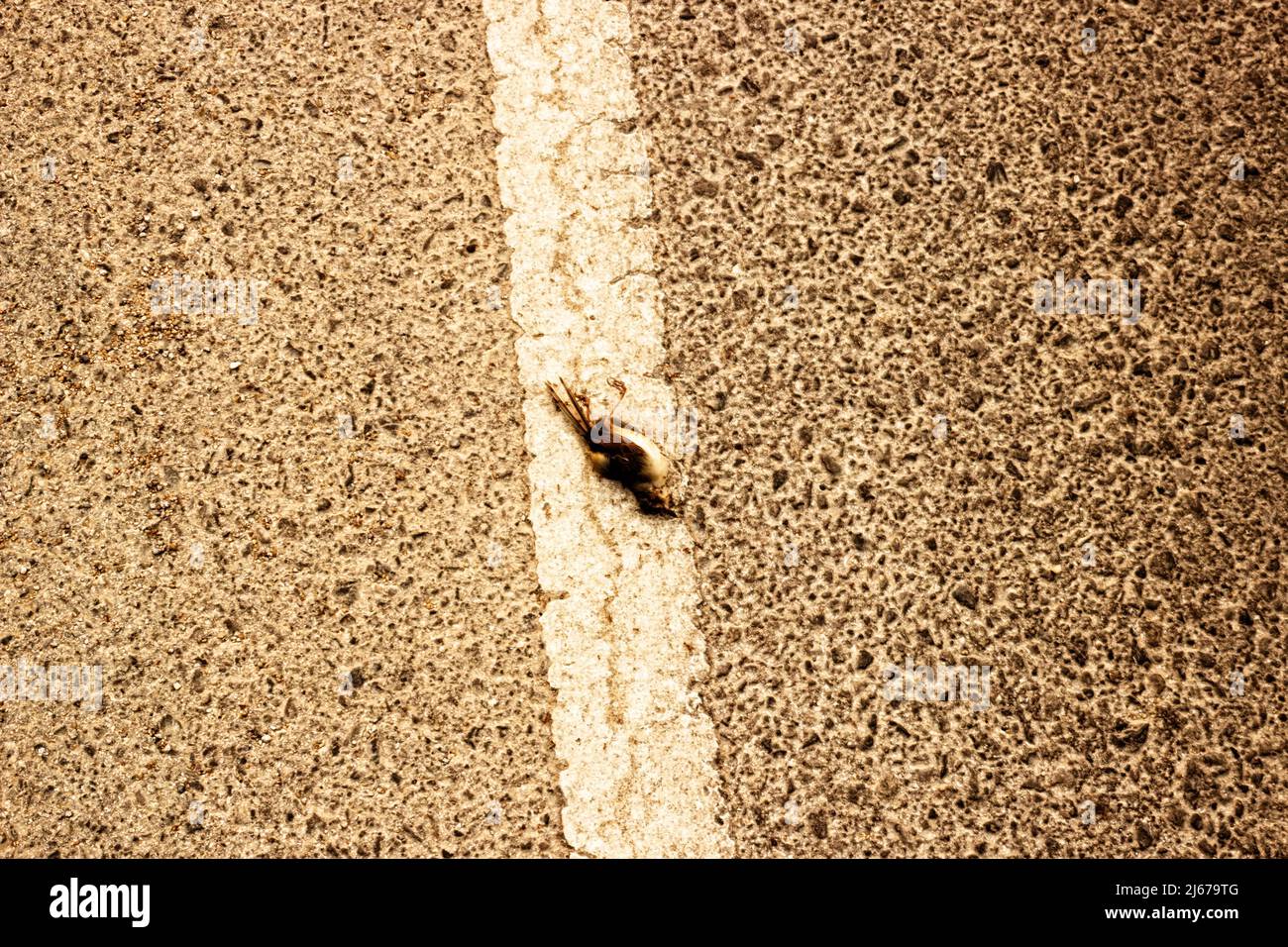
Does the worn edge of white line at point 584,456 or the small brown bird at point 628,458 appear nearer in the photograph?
the worn edge of white line at point 584,456

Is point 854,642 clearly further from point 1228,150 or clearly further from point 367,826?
point 1228,150

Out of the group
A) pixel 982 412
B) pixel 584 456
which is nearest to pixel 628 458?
pixel 584 456

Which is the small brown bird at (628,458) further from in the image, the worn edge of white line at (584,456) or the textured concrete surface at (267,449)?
the textured concrete surface at (267,449)

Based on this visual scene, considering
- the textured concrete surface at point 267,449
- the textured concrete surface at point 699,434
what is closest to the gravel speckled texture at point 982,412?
the textured concrete surface at point 699,434

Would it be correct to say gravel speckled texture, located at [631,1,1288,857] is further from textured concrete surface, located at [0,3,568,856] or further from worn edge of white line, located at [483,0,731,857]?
textured concrete surface, located at [0,3,568,856]
